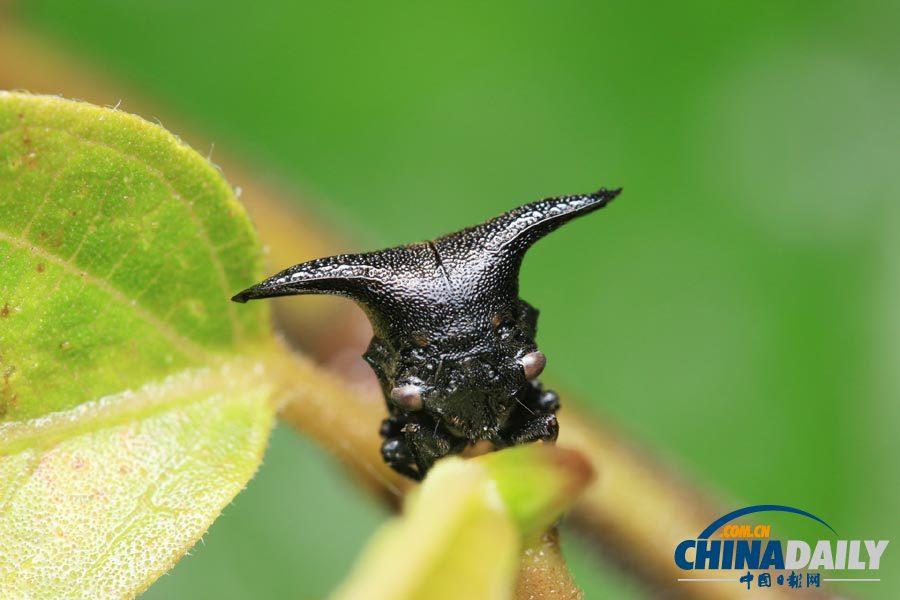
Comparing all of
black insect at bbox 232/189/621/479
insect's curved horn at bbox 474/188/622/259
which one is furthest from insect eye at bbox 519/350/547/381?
insect's curved horn at bbox 474/188/622/259

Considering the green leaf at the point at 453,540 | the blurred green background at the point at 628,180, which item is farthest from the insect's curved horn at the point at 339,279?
the blurred green background at the point at 628,180

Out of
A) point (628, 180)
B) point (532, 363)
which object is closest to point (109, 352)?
point (532, 363)

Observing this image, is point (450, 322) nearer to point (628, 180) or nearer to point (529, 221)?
point (529, 221)

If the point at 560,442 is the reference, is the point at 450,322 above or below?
above

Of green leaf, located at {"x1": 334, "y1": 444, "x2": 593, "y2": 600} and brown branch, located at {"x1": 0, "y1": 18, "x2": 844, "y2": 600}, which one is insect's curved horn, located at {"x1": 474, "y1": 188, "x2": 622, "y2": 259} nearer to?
brown branch, located at {"x1": 0, "y1": 18, "x2": 844, "y2": 600}

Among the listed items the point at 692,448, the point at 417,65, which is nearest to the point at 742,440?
the point at 692,448

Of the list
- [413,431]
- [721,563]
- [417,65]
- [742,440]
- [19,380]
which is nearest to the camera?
[19,380]

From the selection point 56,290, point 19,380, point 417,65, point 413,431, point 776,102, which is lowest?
point 413,431

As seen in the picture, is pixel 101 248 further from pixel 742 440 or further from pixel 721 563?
pixel 742 440
